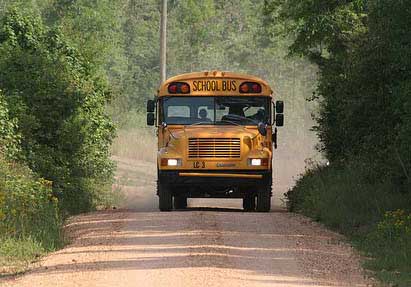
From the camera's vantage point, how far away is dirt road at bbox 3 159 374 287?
14727mm

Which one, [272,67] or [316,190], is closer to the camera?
[316,190]

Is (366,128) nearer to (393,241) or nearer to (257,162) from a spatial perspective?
(257,162)

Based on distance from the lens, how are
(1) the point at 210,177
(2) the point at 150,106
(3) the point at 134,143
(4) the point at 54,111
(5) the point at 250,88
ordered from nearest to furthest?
(1) the point at 210,177
(2) the point at 150,106
(5) the point at 250,88
(4) the point at 54,111
(3) the point at 134,143

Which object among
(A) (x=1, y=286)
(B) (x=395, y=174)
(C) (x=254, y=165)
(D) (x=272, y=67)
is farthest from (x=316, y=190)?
(D) (x=272, y=67)

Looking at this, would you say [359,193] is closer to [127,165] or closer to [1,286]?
[1,286]

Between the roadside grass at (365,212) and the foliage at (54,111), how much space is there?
537 centimetres

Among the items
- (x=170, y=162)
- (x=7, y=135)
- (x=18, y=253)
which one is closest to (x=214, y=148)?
(x=170, y=162)

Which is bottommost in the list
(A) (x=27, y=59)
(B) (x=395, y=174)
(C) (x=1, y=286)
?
(C) (x=1, y=286)

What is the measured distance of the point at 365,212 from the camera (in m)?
23.3

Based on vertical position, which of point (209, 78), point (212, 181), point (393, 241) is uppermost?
point (209, 78)

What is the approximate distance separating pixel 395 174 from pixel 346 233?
1.43 m

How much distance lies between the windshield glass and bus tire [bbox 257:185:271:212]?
4.81 feet

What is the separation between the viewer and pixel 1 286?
14.5 m

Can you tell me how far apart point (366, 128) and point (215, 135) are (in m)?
3.22
